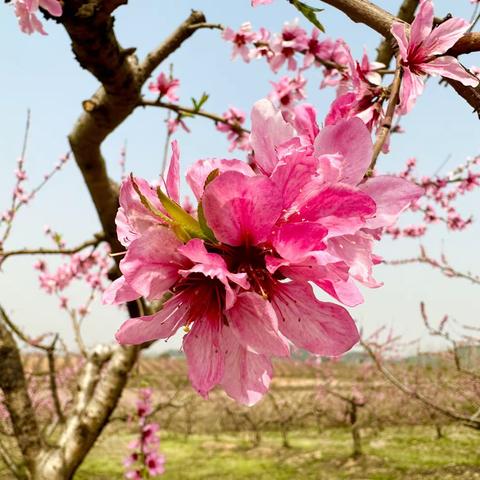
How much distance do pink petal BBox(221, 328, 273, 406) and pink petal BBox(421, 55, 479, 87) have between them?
1.37ft

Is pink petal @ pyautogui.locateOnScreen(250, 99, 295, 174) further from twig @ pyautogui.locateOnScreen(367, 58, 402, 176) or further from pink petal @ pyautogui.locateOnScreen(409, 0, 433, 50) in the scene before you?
pink petal @ pyautogui.locateOnScreen(409, 0, 433, 50)

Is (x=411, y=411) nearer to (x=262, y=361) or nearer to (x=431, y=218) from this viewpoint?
(x=431, y=218)

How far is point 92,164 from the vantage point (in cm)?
242

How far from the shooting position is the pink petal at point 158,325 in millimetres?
555

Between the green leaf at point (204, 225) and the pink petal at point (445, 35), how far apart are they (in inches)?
15.7

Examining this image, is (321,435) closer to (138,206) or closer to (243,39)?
(243,39)

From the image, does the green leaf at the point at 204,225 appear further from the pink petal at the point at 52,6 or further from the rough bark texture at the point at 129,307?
the rough bark texture at the point at 129,307

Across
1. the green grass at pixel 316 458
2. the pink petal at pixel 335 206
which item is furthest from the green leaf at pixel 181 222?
the green grass at pixel 316 458

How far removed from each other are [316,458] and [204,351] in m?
13.1

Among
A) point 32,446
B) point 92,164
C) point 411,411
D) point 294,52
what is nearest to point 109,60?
point 92,164

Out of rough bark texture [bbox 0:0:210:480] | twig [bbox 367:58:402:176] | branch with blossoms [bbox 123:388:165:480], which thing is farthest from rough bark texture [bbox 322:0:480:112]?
branch with blossoms [bbox 123:388:165:480]

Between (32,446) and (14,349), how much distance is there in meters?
0.50

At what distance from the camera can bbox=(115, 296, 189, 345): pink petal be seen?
55 centimetres

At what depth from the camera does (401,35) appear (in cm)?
62
